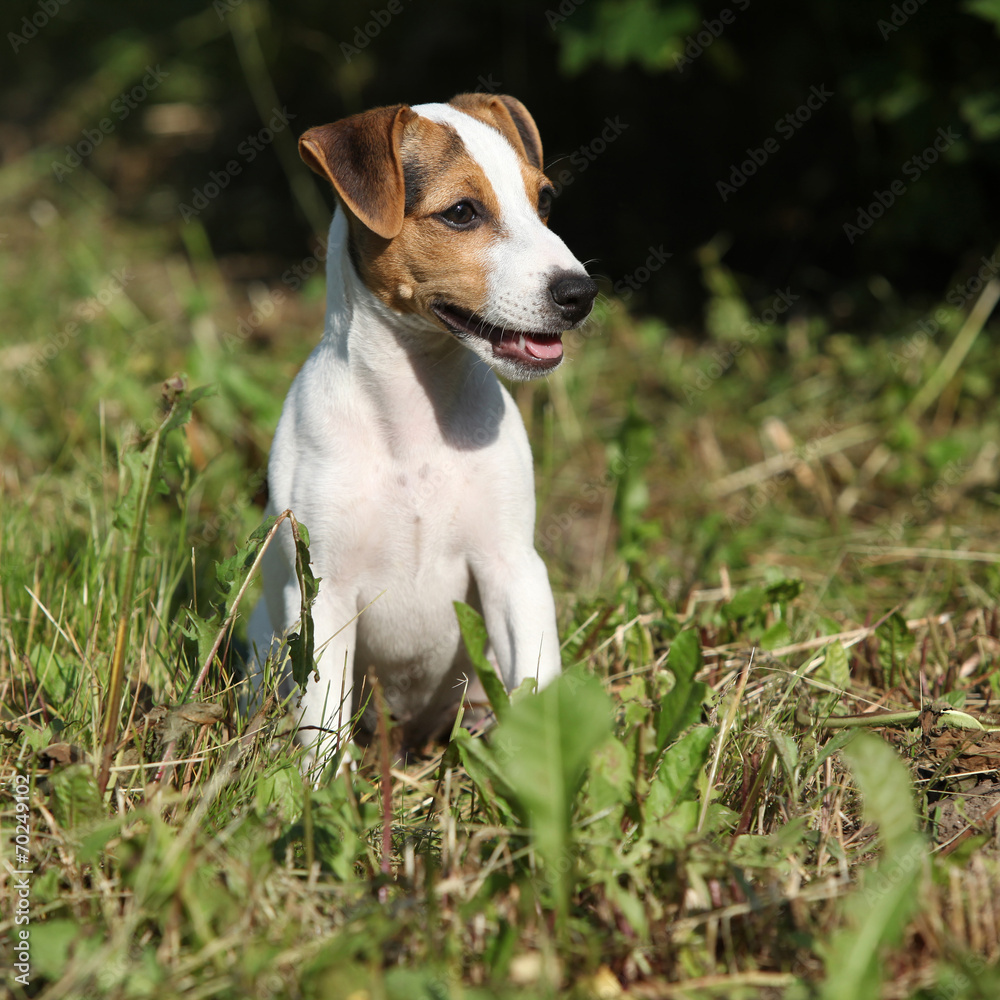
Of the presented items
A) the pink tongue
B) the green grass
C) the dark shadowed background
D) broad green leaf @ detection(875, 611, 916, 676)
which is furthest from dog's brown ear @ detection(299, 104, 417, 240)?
the dark shadowed background

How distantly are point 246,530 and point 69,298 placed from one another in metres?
4.47

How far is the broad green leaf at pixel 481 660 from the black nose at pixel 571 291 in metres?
1.00

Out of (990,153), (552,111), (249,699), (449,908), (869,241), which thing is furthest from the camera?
(552,111)

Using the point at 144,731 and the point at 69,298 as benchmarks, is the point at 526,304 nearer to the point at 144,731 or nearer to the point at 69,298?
the point at 144,731

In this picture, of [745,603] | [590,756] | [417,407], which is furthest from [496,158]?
[590,756]

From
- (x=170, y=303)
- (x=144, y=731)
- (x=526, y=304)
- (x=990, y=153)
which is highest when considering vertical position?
(x=526, y=304)

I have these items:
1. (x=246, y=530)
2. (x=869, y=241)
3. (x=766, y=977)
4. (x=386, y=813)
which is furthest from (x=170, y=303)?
(x=766, y=977)

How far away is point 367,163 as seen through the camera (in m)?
3.26

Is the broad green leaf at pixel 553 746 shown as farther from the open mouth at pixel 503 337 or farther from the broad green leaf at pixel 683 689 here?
the open mouth at pixel 503 337

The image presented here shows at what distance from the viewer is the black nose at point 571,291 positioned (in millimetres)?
3127

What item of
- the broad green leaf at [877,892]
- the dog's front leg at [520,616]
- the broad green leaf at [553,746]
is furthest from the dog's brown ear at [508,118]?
the broad green leaf at [877,892]

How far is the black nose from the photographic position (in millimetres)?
3127

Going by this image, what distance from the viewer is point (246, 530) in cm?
423

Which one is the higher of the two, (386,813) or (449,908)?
(386,813)
